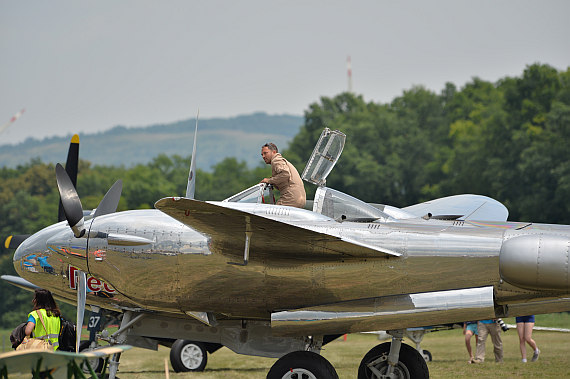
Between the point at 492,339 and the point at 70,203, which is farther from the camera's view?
the point at 492,339

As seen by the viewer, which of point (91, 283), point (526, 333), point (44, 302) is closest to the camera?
point (44, 302)

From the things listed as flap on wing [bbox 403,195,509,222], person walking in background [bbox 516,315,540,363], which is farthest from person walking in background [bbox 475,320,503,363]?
flap on wing [bbox 403,195,509,222]

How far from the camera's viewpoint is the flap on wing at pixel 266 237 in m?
10.2

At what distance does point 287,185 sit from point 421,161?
239 ft

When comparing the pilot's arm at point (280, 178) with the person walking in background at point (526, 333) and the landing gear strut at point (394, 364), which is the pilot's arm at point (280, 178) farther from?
the person walking in background at point (526, 333)

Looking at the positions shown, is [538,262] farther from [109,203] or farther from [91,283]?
[91,283]

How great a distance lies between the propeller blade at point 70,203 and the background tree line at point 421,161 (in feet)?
99.8

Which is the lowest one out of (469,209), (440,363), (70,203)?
(440,363)

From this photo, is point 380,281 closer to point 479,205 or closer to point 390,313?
point 390,313

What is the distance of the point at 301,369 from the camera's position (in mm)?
10688

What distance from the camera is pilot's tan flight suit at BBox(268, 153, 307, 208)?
1196 cm

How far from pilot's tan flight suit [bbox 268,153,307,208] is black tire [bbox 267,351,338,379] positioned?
2.27 m

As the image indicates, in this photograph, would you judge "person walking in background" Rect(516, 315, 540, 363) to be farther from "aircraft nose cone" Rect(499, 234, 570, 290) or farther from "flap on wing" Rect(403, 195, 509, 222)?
"aircraft nose cone" Rect(499, 234, 570, 290)

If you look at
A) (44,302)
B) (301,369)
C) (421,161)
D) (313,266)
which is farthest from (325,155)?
(421,161)
